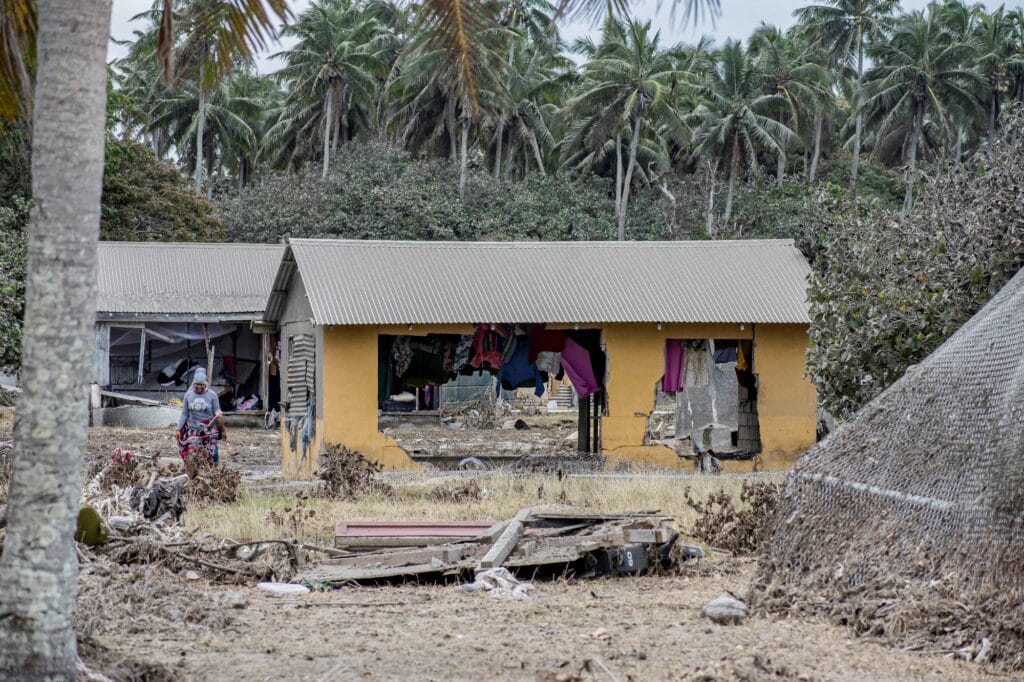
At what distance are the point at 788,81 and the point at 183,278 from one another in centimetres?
2930

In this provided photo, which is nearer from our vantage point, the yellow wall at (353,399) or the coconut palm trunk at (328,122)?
the yellow wall at (353,399)

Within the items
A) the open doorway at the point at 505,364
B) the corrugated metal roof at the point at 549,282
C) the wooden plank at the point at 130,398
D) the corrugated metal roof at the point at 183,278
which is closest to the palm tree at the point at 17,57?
the corrugated metal roof at the point at 549,282

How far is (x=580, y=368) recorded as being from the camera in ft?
69.1

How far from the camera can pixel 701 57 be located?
5672cm

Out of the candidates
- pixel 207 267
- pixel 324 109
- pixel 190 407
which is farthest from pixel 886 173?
pixel 190 407

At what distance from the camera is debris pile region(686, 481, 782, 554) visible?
39.4ft

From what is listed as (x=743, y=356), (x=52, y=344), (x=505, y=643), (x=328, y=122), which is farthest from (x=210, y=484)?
(x=328, y=122)

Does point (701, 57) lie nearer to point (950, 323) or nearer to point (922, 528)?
point (950, 323)

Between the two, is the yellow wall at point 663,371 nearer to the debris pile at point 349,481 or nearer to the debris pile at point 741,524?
the debris pile at point 349,481

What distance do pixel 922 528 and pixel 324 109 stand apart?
45.9 m

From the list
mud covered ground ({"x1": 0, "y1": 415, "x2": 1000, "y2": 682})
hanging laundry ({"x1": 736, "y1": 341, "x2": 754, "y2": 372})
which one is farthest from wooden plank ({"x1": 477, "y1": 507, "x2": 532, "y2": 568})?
hanging laundry ({"x1": 736, "y1": 341, "x2": 754, "y2": 372})

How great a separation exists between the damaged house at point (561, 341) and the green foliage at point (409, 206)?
785 inches

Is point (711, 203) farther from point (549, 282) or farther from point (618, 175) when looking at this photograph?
point (549, 282)

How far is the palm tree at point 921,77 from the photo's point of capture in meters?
51.5
